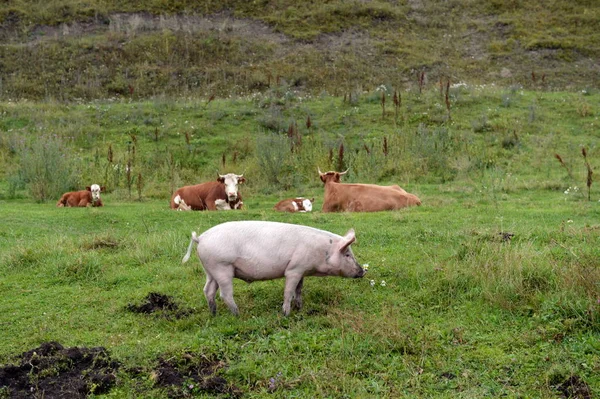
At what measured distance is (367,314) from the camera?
712 centimetres

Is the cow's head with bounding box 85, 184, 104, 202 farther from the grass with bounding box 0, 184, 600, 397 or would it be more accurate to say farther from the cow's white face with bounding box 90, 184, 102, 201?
the grass with bounding box 0, 184, 600, 397

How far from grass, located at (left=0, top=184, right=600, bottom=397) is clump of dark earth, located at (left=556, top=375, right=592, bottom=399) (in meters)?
0.08

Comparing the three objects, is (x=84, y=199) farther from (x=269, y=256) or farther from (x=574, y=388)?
(x=574, y=388)

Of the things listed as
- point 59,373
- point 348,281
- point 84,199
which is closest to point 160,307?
point 59,373

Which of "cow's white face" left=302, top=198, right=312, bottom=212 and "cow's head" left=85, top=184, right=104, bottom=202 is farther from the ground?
"cow's head" left=85, top=184, right=104, bottom=202

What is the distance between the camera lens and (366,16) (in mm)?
42781

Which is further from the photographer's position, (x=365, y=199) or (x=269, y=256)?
(x=365, y=199)

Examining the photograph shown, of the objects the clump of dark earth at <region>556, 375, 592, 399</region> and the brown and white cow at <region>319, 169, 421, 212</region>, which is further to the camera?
the brown and white cow at <region>319, 169, 421, 212</region>

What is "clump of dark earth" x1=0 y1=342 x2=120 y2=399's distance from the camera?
→ 5602 mm

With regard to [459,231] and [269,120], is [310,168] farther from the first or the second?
[459,231]

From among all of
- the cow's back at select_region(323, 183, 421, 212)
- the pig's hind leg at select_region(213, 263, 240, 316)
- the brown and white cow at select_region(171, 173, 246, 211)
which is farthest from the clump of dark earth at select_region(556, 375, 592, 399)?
the brown and white cow at select_region(171, 173, 246, 211)

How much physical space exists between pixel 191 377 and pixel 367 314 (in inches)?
82.9

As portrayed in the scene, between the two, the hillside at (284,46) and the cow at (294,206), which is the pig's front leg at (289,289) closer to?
the cow at (294,206)

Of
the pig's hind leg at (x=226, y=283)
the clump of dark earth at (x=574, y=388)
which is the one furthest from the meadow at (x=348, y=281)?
the pig's hind leg at (x=226, y=283)
